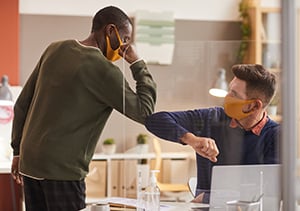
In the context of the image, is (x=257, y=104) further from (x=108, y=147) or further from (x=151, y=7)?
(x=151, y=7)

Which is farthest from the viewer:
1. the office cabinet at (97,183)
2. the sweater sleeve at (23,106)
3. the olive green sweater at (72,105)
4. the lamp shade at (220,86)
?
the office cabinet at (97,183)

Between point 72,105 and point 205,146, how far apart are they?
0.63 m

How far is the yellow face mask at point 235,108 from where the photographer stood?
2.26 m

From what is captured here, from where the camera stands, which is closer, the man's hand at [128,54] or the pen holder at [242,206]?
the pen holder at [242,206]

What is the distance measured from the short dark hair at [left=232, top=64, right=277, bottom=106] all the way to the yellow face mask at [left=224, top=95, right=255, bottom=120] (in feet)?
0.14

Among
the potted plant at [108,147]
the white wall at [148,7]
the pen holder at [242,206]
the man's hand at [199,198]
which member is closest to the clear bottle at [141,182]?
the man's hand at [199,198]

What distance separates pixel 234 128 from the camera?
7.50ft

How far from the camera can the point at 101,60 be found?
8.34 ft

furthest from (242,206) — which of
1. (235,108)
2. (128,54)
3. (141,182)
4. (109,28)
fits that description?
(109,28)

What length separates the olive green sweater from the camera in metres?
2.52

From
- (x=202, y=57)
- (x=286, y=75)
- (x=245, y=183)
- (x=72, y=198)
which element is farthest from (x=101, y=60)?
(x=286, y=75)

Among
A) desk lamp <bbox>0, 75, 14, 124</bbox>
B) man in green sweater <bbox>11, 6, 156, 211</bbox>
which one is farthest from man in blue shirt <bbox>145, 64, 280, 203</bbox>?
desk lamp <bbox>0, 75, 14, 124</bbox>

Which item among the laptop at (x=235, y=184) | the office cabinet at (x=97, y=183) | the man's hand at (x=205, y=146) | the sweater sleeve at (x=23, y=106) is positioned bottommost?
the office cabinet at (x=97, y=183)

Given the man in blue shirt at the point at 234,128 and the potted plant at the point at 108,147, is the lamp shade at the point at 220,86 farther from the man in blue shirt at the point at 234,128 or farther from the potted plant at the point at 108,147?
the potted plant at the point at 108,147
